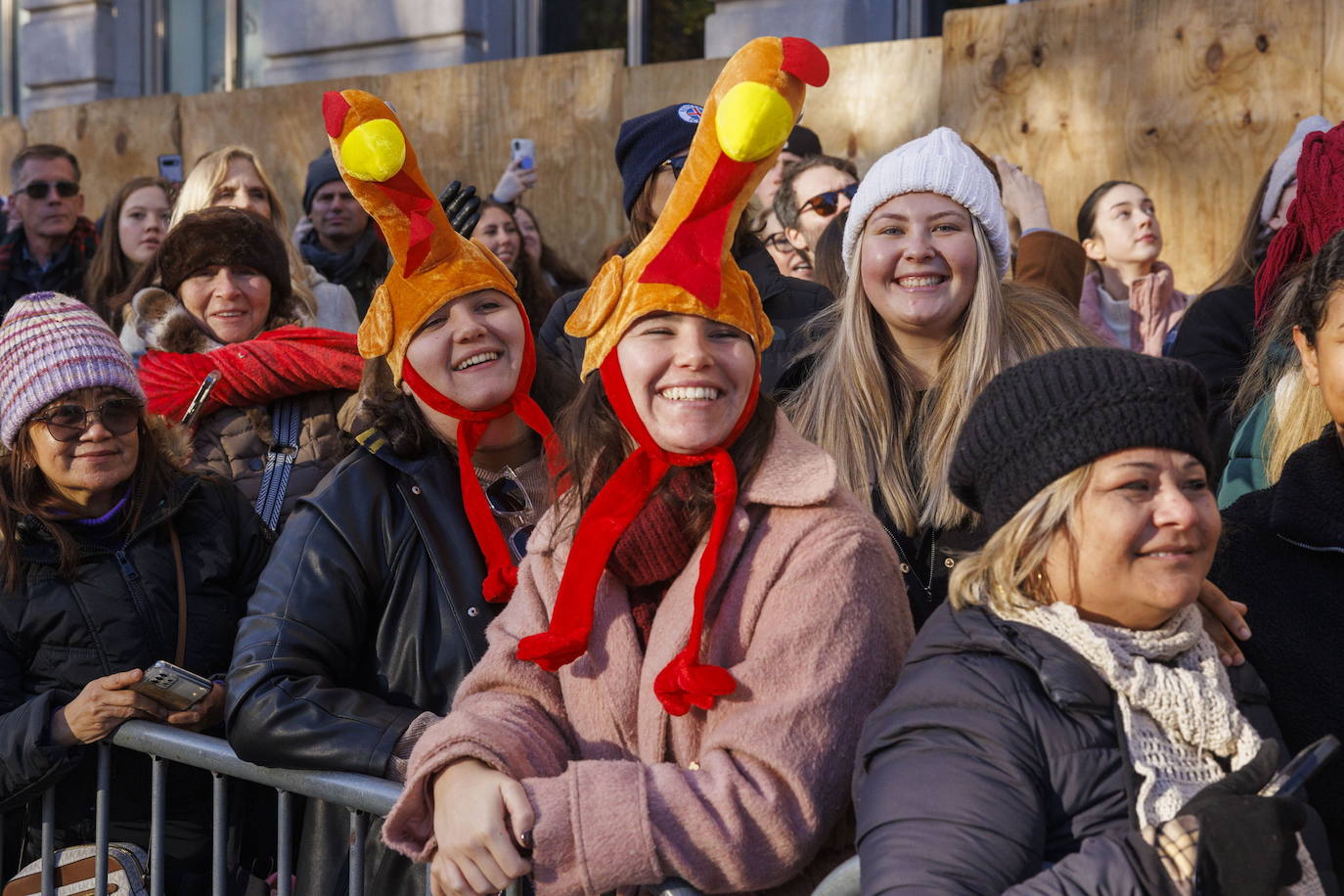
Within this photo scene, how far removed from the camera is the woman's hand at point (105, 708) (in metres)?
3.34

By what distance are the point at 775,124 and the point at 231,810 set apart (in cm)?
201

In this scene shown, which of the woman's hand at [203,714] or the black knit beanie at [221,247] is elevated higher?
the black knit beanie at [221,247]

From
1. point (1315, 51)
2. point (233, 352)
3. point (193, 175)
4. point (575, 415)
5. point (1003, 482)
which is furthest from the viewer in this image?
point (193, 175)

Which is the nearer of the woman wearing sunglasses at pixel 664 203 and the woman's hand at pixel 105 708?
the woman's hand at pixel 105 708

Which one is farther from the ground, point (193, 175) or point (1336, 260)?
point (193, 175)

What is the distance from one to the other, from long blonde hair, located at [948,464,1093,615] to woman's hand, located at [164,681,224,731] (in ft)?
6.02

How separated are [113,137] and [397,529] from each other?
735 cm

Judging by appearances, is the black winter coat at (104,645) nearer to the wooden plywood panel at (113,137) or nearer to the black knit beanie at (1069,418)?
the black knit beanie at (1069,418)

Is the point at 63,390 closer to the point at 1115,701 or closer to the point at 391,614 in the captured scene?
the point at 391,614

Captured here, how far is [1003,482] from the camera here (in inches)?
92.4

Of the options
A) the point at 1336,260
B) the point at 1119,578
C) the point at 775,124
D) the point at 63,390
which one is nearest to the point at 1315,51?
the point at 1336,260

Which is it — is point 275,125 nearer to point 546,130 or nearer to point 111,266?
point 546,130

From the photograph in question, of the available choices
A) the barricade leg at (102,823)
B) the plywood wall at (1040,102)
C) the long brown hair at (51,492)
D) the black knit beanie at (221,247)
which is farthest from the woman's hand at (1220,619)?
the plywood wall at (1040,102)

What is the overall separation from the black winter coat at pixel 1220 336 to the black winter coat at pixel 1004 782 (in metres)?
2.31
